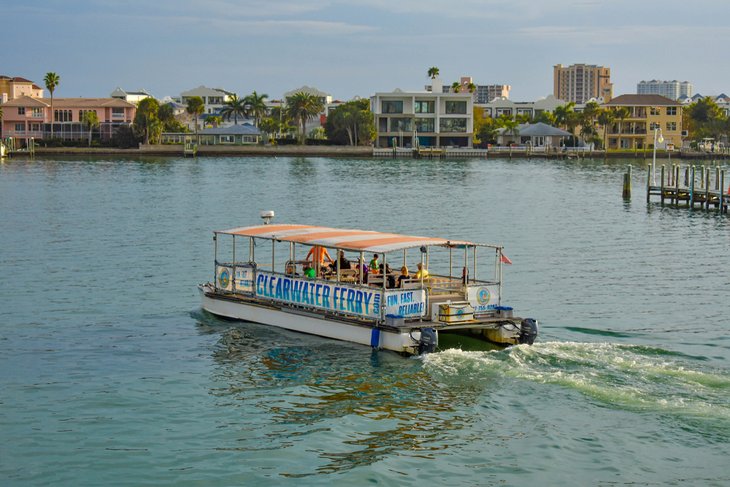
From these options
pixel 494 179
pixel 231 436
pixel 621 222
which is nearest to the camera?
pixel 231 436

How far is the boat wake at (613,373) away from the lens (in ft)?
74.6

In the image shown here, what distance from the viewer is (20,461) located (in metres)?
20.2

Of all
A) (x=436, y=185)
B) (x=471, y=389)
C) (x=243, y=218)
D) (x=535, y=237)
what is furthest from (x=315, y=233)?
(x=436, y=185)

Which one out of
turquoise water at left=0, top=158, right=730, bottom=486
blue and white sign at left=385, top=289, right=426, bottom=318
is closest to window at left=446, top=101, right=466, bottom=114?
turquoise water at left=0, top=158, right=730, bottom=486

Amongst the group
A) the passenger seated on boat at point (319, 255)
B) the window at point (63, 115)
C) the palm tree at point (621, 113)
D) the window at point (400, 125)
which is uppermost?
the palm tree at point (621, 113)

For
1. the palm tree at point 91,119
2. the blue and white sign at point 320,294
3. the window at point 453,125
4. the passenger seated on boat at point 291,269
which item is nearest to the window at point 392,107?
the window at point 453,125

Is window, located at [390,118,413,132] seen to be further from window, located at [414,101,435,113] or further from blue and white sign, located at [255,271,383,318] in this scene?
blue and white sign, located at [255,271,383,318]

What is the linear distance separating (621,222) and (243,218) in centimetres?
2440

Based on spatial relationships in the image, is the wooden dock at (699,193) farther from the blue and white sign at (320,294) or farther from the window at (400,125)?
the window at (400,125)

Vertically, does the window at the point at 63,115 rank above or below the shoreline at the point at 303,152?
above

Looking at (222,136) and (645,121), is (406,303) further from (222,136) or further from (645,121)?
(645,121)

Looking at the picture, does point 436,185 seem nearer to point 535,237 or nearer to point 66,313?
point 535,237

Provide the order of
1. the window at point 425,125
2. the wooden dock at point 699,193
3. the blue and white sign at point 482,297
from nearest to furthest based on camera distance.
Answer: the blue and white sign at point 482,297 → the wooden dock at point 699,193 → the window at point 425,125

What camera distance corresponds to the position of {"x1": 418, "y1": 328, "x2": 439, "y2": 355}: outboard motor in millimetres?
26062
